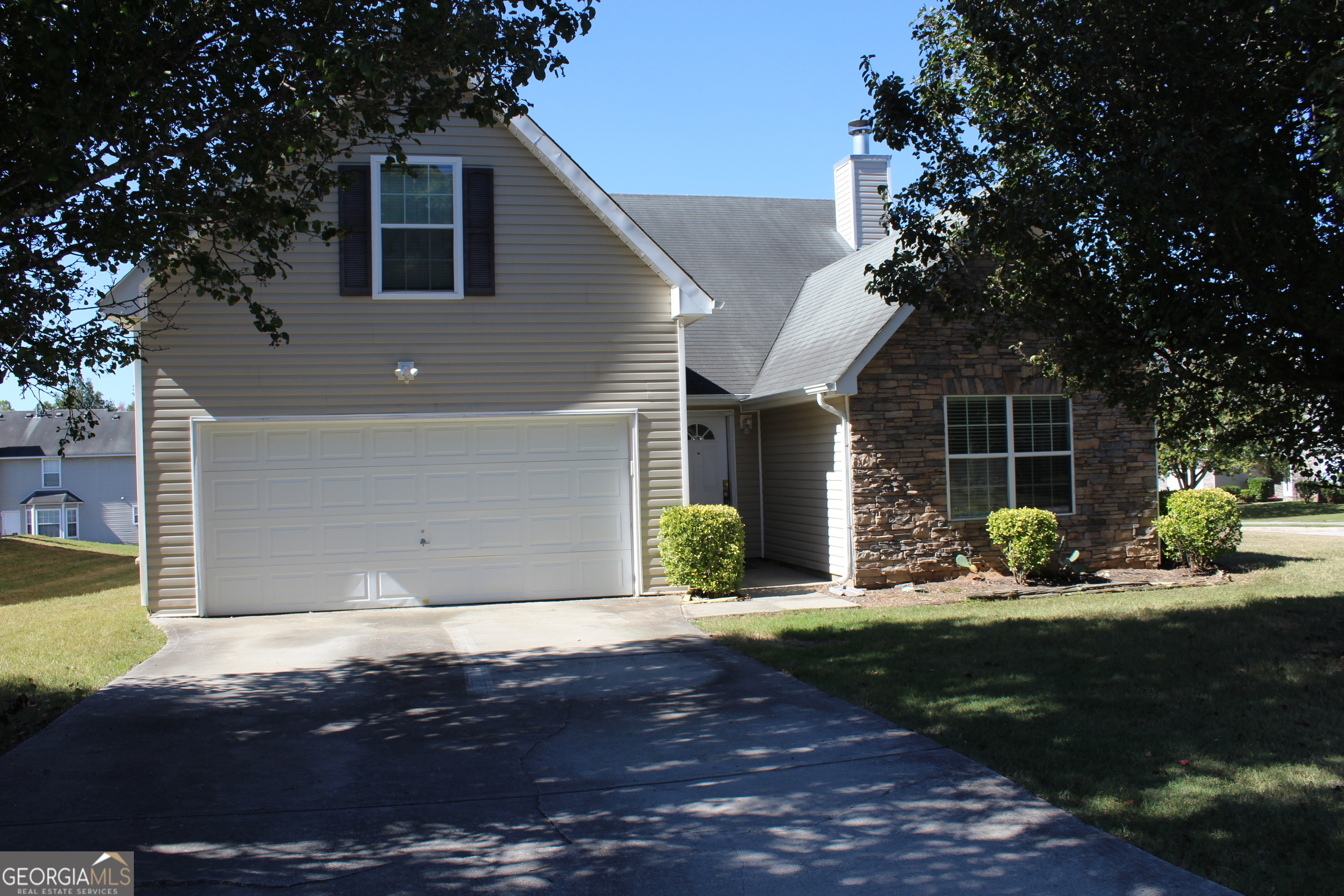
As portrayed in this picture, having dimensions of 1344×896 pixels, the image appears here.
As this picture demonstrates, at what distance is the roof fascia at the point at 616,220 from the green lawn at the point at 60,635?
7032 mm

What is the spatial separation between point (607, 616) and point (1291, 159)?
783 centimetres

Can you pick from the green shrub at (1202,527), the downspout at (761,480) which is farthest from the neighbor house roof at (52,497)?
the green shrub at (1202,527)

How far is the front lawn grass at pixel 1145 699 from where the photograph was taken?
466 cm

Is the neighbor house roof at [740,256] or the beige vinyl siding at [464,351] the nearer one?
the beige vinyl siding at [464,351]

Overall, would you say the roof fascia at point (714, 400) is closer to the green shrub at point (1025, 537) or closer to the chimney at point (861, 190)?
the green shrub at point (1025, 537)

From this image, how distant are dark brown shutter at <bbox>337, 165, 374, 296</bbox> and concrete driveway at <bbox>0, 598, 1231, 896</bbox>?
5051 millimetres

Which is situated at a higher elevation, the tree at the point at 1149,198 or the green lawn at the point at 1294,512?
the tree at the point at 1149,198

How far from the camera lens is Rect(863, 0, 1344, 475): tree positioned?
23.1 feet

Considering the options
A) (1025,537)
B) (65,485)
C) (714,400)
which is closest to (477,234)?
(714,400)

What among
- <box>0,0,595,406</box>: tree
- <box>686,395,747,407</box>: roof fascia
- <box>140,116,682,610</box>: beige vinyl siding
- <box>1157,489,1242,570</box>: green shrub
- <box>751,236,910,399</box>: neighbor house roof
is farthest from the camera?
<box>686,395,747,407</box>: roof fascia

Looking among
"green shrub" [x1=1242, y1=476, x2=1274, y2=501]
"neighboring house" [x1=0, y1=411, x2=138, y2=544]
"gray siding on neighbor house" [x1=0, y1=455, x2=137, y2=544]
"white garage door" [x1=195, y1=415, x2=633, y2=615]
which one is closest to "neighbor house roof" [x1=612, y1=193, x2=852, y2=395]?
"white garage door" [x1=195, y1=415, x2=633, y2=615]

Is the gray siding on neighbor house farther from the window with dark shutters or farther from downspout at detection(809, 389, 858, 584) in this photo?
downspout at detection(809, 389, 858, 584)

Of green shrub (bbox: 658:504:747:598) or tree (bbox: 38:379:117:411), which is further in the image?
green shrub (bbox: 658:504:747:598)

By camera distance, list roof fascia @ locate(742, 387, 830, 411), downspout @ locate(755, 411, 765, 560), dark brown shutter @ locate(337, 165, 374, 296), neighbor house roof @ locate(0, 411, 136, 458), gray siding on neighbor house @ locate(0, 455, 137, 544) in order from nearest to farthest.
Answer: dark brown shutter @ locate(337, 165, 374, 296) < roof fascia @ locate(742, 387, 830, 411) < downspout @ locate(755, 411, 765, 560) < neighbor house roof @ locate(0, 411, 136, 458) < gray siding on neighbor house @ locate(0, 455, 137, 544)
